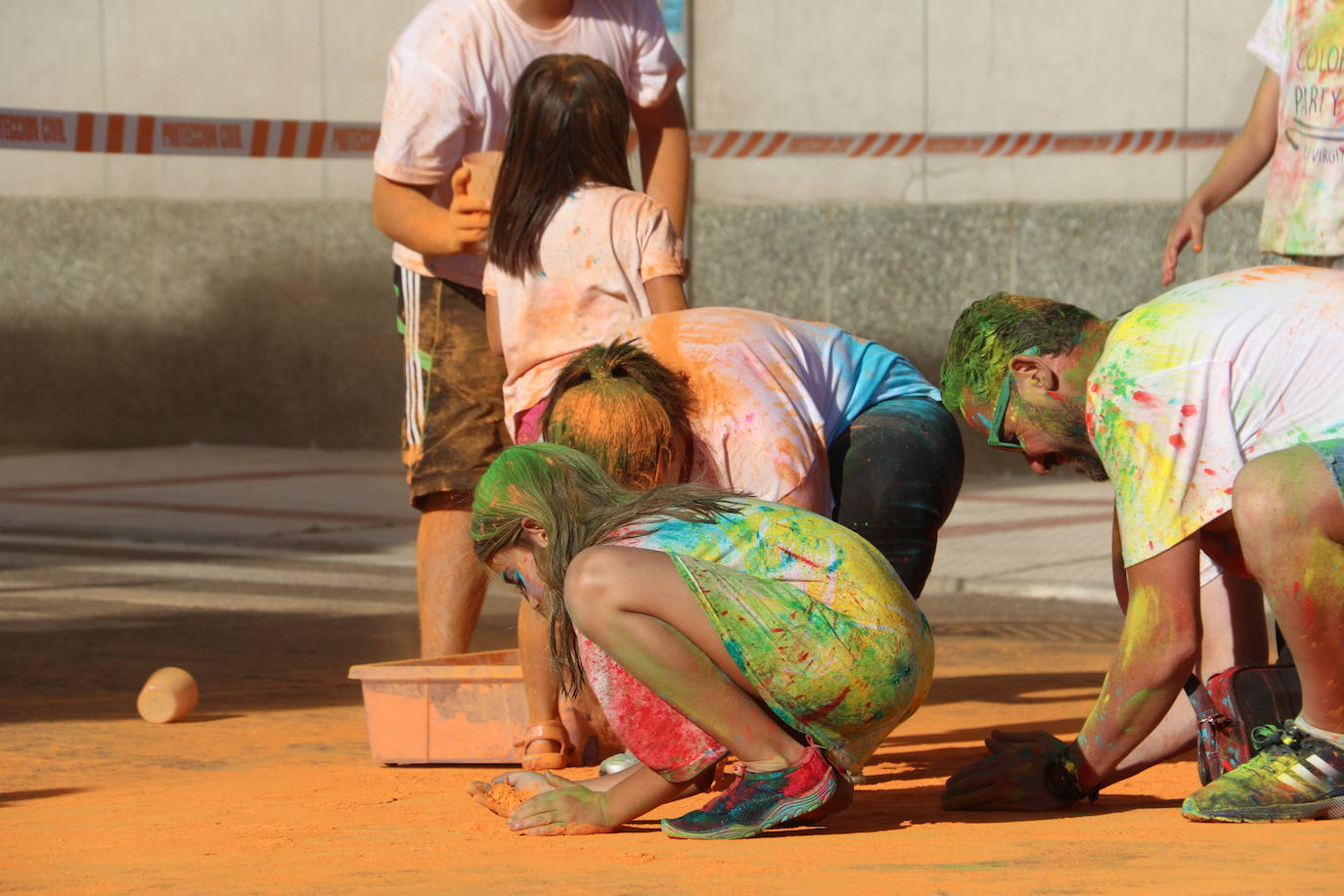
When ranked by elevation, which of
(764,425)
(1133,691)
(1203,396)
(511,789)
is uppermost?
(1203,396)

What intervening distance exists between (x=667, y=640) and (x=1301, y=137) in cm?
254

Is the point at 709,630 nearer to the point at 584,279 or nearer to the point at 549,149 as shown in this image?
the point at 584,279

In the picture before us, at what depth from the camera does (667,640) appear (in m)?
3.52

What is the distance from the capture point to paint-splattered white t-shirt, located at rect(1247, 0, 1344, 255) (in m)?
5.04

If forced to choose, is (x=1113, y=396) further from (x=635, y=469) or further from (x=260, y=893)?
(x=260, y=893)

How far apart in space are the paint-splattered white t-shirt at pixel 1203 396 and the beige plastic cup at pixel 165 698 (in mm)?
2710

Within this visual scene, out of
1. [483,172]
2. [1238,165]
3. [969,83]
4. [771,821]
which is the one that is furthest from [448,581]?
[969,83]

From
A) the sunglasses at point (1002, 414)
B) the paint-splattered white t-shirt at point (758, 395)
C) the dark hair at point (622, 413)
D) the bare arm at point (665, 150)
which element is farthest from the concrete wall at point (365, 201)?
the dark hair at point (622, 413)

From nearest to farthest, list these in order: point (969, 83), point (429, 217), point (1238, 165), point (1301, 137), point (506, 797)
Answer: point (506, 797)
point (429, 217)
point (1301, 137)
point (1238, 165)
point (969, 83)

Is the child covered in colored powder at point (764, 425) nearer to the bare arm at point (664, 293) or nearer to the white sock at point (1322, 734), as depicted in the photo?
the bare arm at point (664, 293)

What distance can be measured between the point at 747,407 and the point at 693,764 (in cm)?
72

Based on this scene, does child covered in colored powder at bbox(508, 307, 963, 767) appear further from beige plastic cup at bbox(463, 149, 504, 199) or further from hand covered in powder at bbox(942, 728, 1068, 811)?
beige plastic cup at bbox(463, 149, 504, 199)

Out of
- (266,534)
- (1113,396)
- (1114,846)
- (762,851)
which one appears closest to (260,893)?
(762,851)

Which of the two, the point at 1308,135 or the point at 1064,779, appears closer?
the point at 1064,779
